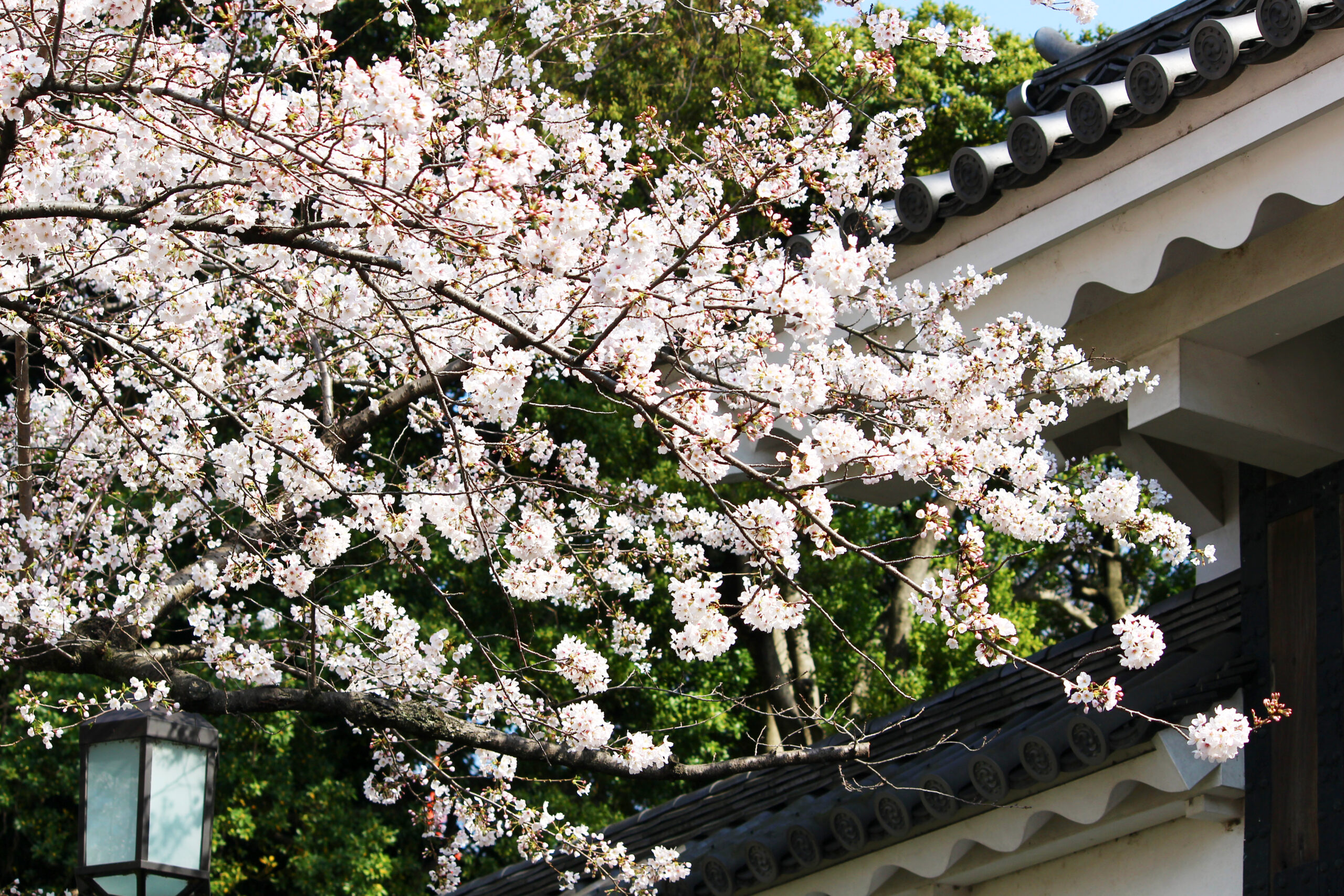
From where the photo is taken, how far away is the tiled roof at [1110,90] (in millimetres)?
3768

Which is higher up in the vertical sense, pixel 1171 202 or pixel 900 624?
pixel 900 624

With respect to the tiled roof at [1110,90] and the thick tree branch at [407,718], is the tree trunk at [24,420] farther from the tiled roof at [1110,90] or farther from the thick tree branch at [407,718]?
the tiled roof at [1110,90]

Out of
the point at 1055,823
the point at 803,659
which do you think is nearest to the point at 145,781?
the point at 1055,823

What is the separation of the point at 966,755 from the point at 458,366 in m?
2.08

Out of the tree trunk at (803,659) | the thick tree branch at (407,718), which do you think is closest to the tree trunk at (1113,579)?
the tree trunk at (803,659)

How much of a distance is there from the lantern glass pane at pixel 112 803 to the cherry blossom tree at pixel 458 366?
417 mm

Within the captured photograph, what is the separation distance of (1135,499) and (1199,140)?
107 cm

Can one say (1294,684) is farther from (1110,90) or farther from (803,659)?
(803,659)

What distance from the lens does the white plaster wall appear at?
13.7ft

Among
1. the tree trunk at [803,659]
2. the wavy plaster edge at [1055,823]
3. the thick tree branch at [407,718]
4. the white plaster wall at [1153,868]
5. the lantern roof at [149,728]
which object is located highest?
the tree trunk at [803,659]

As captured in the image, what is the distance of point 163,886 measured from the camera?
11.0ft

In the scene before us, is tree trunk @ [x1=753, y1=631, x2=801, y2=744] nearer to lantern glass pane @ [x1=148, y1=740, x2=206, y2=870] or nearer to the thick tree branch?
the thick tree branch

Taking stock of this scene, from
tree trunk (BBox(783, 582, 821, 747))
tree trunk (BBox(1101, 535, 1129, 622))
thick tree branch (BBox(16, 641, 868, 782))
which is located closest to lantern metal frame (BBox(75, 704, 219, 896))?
thick tree branch (BBox(16, 641, 868, 782))

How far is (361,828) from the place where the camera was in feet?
35.3
